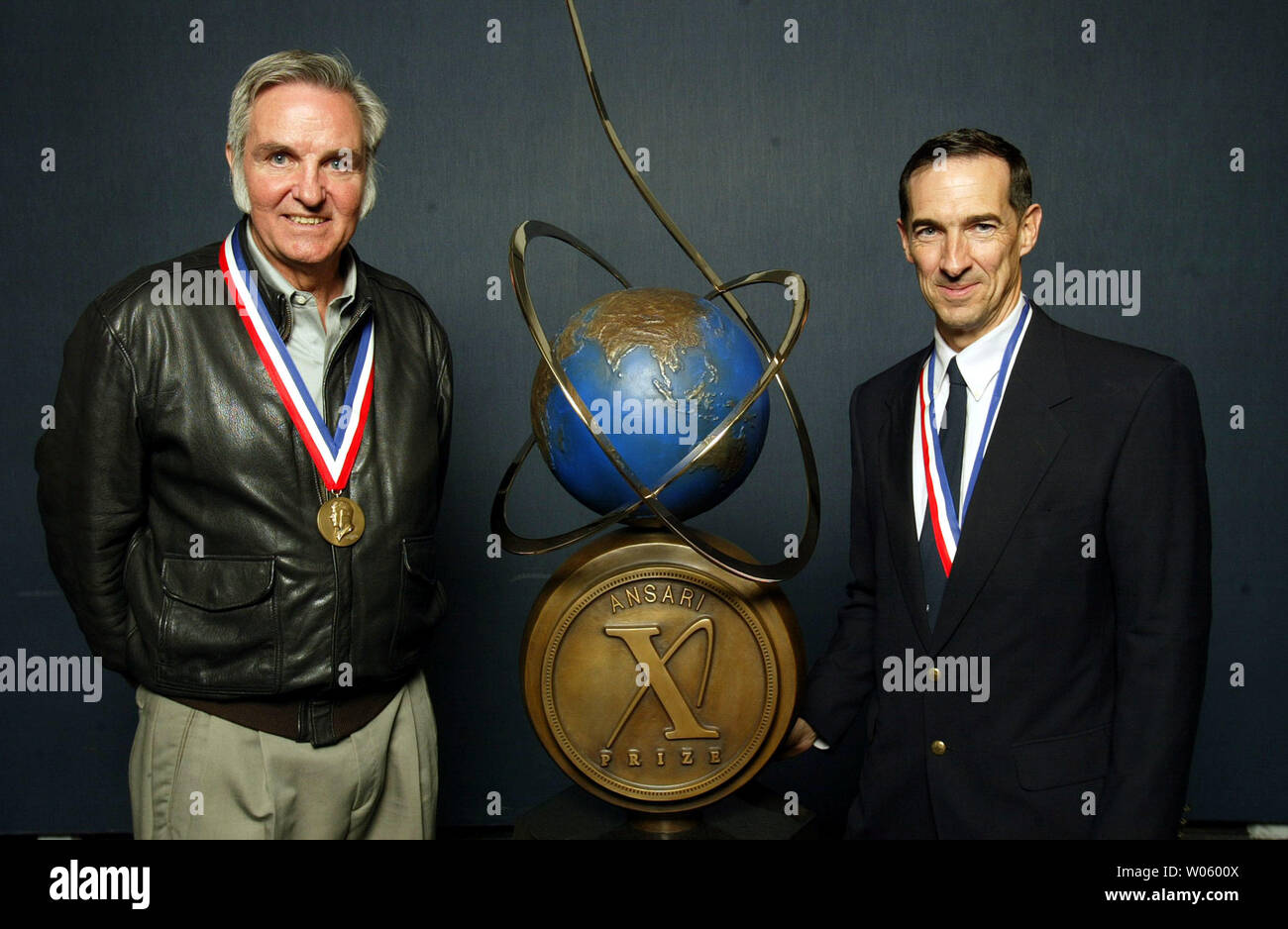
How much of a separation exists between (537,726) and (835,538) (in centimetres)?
226

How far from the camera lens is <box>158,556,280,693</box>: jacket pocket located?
2.78 metres

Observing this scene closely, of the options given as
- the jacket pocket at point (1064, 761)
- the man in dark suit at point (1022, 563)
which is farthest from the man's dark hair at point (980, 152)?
the jacket pocket at point (1064, 761)

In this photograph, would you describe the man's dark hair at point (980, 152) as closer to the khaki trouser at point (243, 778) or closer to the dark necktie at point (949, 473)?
the dark necktie at point (949, 473)

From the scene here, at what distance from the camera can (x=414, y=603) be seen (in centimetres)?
297

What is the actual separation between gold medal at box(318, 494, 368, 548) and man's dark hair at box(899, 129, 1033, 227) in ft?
5.21

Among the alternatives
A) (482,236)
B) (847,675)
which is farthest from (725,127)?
(847,675)

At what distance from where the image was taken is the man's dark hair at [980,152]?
104 inches

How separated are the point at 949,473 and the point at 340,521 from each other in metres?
1.48

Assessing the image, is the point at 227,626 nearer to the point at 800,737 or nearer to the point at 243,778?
the point at 243,778

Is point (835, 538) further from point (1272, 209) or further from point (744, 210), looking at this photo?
point (1272, 209)

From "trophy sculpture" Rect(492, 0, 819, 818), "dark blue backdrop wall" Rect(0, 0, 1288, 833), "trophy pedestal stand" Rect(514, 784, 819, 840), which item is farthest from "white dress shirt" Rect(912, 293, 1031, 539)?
"dark blue backdrop wall" Rect(0, 0, 1288, 833)

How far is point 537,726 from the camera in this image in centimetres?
293

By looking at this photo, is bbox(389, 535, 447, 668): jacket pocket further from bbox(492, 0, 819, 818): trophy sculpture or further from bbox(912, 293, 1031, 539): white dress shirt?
bbox(912, 293, 1031, 539): white dress shirt

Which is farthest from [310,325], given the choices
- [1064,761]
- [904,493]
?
[1064,761]
